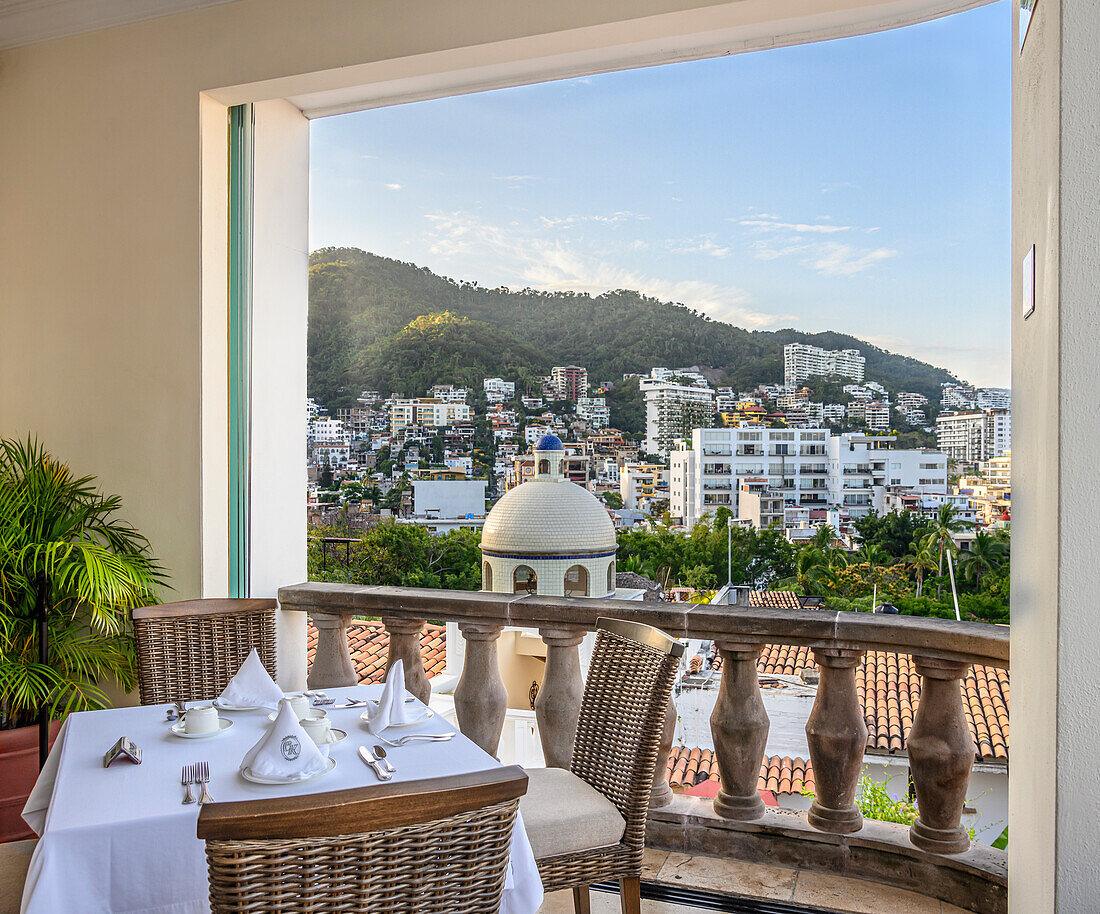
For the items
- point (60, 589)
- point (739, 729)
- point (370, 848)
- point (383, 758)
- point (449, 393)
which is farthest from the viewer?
point (449, 393)

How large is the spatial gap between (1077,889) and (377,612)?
2161 millimetres

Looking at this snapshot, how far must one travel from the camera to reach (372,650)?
3.49 m

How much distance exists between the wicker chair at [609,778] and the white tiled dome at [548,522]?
1.01 meters

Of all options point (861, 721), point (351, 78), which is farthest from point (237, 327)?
point (861, 721)

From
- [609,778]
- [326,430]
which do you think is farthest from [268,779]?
[326,430]

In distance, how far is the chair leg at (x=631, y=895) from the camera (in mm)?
1974

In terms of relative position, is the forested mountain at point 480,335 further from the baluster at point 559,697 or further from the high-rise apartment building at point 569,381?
the baluster at point 559,697

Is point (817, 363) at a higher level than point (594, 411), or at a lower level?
higher

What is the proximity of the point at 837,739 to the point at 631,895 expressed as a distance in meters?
0.75

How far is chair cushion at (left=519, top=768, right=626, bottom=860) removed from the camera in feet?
6.14

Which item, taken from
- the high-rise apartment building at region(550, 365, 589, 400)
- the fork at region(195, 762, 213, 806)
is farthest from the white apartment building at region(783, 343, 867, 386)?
the fork at region(195, 762, 213, 806)

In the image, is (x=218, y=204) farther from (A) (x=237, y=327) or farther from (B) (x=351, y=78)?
(B) (x=351, y=78)

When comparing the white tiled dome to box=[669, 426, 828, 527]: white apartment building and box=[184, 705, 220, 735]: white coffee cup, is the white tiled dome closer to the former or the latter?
box=[669, 426, 828, 527]: white apartment building

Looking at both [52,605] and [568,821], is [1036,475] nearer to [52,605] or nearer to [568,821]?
[568,821]
